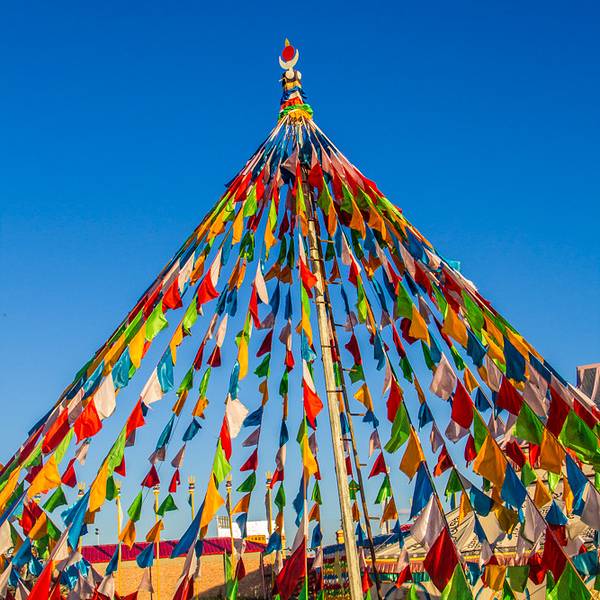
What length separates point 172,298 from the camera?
800 cm

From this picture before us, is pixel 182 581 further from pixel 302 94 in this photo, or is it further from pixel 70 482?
pixel 302 94

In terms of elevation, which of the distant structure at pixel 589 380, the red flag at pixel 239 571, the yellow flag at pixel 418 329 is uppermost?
the distant structure at pixel 589 380

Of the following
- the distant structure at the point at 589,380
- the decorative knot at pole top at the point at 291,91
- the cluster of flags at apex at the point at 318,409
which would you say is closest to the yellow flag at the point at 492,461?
the cluster of flags at apex at the point at 318,409

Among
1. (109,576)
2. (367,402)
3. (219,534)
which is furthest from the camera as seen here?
Answer: (219,534)

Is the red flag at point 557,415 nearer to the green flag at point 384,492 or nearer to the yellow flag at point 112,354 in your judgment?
the green flag at point 384,492

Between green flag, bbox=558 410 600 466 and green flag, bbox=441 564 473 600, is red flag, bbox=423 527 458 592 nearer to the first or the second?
green flag, bbox=441 564 473 600

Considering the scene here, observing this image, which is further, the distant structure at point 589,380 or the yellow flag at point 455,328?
the distant structure at point 589,380

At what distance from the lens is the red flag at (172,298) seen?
796cm

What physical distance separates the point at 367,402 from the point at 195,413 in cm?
265

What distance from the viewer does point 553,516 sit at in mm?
8219

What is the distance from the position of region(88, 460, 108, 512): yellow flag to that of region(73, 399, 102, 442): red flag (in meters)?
0.38

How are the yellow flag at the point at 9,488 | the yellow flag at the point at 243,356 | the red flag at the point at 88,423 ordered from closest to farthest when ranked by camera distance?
the red flag at the point at 88,423
the yellow flag at the point at 9,488
the yellow flag at the point at 243,356

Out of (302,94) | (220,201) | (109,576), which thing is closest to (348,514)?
(109,576)

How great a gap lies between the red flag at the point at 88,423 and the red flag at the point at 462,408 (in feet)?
10.8
